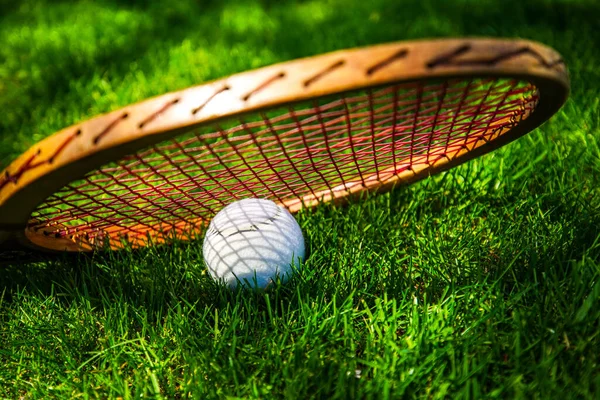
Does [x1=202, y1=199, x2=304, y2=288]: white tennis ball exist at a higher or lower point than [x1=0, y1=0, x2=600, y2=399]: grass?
higher

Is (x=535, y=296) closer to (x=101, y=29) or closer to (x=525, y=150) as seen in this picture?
(x=525, y=150)

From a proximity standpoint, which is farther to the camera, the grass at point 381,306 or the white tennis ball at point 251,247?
the white tennis ball at point 251,247

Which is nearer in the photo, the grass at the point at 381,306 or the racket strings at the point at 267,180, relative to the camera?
the grass at the point at 381,306

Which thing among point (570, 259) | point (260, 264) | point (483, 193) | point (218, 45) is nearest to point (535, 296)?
point (570, 259)

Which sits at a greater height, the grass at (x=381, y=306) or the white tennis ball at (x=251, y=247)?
the white tennis ball at (x=251, y=247)

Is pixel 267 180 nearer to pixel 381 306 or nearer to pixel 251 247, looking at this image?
pixel 251 247
